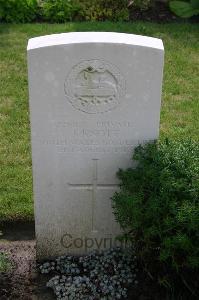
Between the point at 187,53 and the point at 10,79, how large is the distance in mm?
2430

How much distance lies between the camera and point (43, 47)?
360 cm

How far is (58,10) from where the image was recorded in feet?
28.3

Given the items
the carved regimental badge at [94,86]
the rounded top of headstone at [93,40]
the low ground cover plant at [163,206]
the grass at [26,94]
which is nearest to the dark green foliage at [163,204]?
the low ground cover plant at [163,206]

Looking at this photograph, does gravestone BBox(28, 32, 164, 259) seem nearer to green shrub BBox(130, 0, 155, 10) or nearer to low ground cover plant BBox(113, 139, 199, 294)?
low ground cover plant BBox(113, 139, 199, 294)

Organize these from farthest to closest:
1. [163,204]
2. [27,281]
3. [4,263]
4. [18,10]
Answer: [18,10], [27,281], [4,263], [163,204]

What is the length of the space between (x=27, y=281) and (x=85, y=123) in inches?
48.1

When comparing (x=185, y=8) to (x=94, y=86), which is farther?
(x=185, y=8)

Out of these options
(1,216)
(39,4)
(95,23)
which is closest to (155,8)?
(95,23)

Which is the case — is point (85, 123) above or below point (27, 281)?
above

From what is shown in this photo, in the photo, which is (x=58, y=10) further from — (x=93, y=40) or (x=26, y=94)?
(x=93, y=40)

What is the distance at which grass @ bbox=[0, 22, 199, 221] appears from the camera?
507 centimetres

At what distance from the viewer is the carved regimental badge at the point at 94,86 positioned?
3.69m

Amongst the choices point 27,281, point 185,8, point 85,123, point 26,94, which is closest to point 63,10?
point 185,8

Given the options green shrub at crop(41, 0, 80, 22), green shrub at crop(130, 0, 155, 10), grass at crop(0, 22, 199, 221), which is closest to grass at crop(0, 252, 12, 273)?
grass at crop(0, 22, 199, 221)
